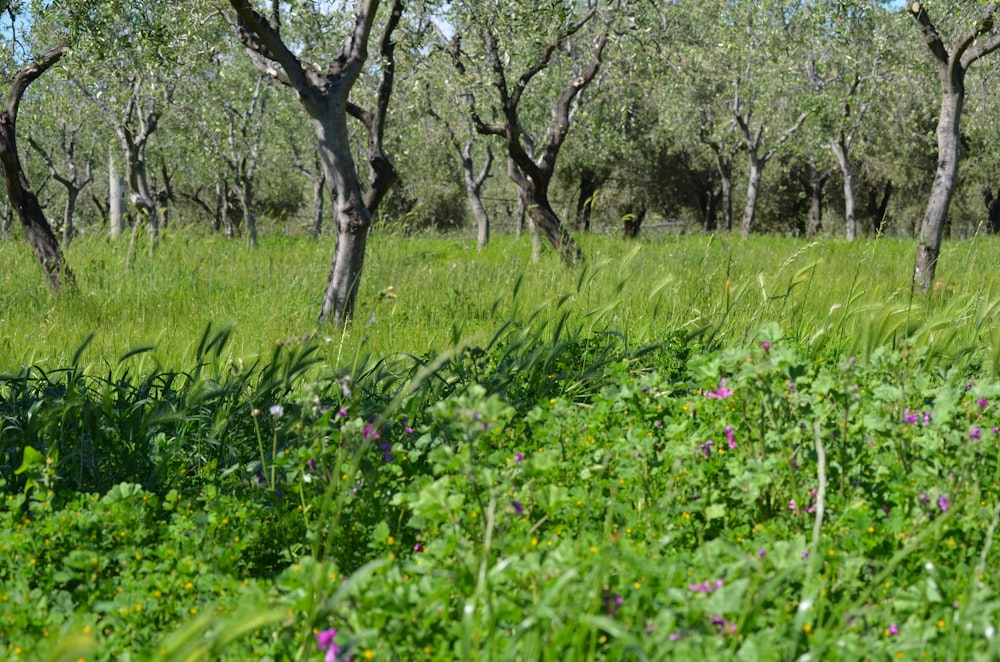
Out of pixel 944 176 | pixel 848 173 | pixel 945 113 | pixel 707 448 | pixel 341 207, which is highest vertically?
pixel 848 173

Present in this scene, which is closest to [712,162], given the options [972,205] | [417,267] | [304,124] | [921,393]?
[972,205]

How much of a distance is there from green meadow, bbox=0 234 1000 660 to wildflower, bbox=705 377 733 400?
35 mm

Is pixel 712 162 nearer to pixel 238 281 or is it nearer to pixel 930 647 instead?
pixel 238 281

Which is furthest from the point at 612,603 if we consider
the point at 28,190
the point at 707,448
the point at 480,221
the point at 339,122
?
the point at 480,221

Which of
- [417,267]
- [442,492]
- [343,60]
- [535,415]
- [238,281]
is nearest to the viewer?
[442,492]

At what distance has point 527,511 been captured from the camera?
285 cm

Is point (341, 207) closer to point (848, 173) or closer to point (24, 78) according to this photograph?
point (24, 78)

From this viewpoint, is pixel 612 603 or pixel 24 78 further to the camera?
pixel 24 78

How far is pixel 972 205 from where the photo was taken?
39.4m

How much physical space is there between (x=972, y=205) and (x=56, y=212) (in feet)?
157

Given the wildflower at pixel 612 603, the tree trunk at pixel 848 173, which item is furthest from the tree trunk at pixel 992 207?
the wildflower at pixel 612 603

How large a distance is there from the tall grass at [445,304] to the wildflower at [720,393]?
60 centimetres

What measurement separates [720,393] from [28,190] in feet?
27.7

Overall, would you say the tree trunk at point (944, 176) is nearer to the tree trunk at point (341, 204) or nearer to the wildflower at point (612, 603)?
the tree trunk at point (341, 204)
